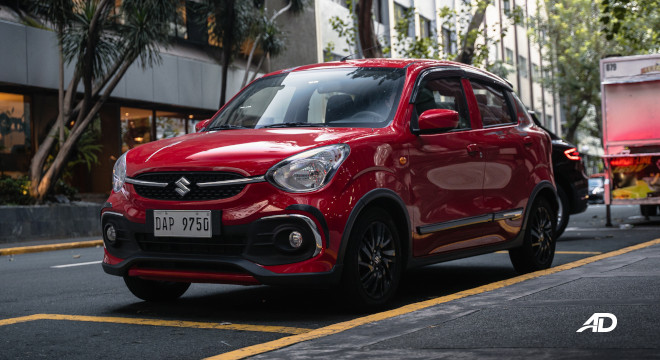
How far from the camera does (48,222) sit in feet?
59.7

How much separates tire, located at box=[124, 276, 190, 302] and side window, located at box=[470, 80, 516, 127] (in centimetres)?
273

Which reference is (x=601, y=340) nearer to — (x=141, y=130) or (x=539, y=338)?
(x=539, y=338)

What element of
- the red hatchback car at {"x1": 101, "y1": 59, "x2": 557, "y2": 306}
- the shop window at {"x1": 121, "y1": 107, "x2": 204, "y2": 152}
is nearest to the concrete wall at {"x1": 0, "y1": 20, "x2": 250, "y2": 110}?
the shop window at {"x1": 121, "y1": 107, "x2": 204, "y2": 152}

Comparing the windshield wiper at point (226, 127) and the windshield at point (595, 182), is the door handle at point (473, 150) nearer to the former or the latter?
→ the windshield wiper at point (226, 127)

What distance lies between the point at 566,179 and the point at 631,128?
476 cm

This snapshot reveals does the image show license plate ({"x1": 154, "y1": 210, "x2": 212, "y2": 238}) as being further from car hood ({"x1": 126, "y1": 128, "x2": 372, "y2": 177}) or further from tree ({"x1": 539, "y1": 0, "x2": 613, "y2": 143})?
tree ({"x1": 539, "y1": 0, "x2": 613, "y2": 143})

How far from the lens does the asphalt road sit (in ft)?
15.6

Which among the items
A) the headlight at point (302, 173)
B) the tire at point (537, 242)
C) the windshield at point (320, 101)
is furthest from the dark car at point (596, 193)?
the headlight at point (302, 173)

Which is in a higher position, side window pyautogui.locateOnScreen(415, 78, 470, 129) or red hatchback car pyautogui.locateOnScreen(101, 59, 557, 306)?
side window pyautogui.locateOnScreen(415, 78, 470, 129)

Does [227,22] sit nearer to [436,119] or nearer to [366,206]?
[436,119]

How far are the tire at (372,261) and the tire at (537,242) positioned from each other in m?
2.03

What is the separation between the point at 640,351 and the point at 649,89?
43.7ft

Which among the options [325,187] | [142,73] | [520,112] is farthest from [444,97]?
A: [142,73]

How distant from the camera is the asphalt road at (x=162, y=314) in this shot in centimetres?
477
